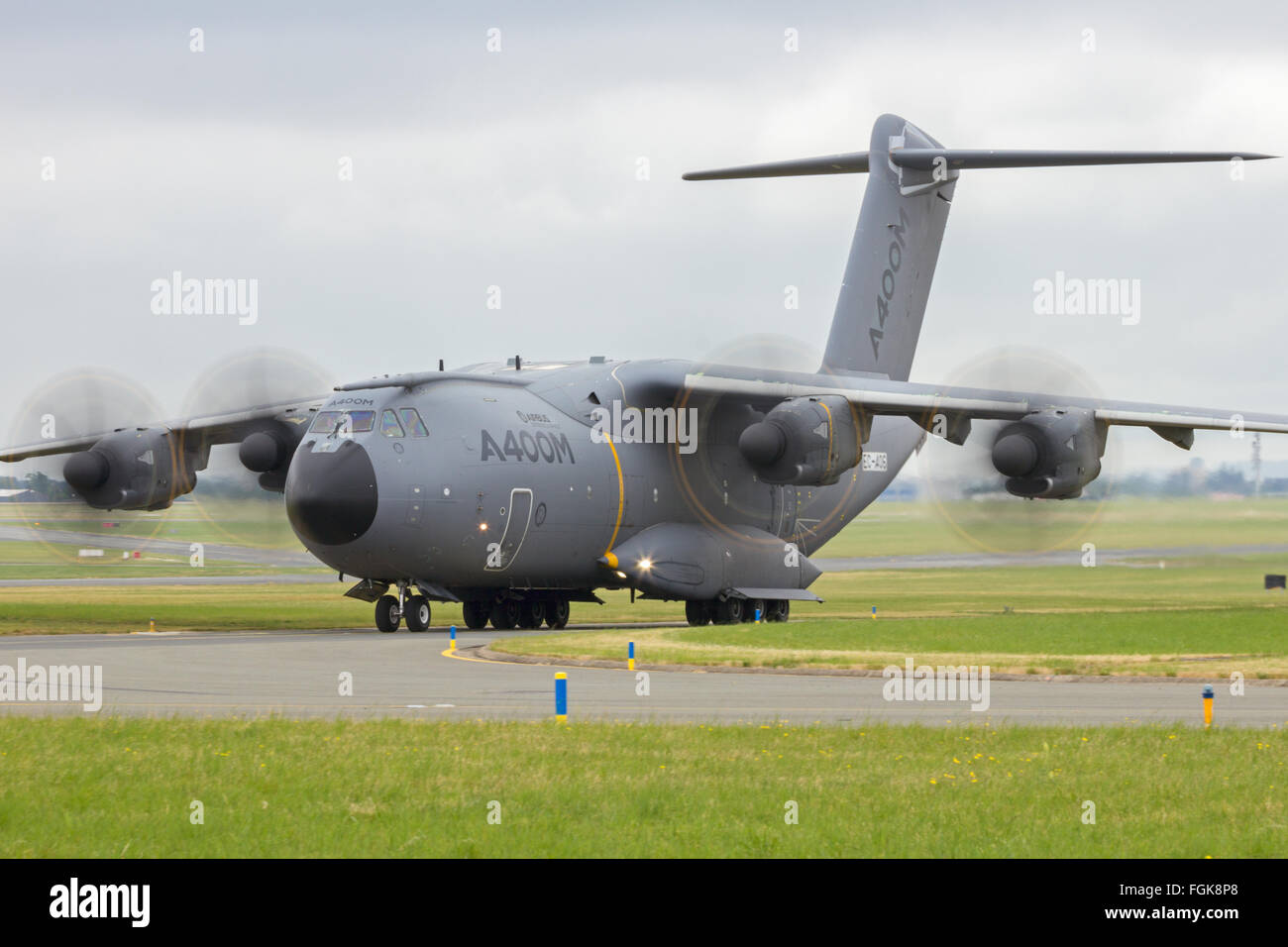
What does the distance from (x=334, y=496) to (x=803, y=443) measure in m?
9.58

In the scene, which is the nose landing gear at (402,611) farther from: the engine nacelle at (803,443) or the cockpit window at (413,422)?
the engine nacelle at (803,443)

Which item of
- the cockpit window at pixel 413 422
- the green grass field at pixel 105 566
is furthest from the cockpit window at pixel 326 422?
the green grass field at pixel 105 566

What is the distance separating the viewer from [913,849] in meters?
11.1

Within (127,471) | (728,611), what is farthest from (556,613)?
(127,471)

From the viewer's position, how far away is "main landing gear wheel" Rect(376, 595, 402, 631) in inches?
1366

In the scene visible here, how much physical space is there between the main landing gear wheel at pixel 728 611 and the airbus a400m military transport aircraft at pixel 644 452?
5cm

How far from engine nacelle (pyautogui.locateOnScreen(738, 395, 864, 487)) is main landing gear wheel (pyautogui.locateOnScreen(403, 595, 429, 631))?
7.29 meters

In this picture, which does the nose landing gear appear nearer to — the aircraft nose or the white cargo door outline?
the white cargo door outline

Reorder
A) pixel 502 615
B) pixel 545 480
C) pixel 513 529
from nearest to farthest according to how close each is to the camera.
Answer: pixel 513 529 → pixel 545 480 → pixel 502 615

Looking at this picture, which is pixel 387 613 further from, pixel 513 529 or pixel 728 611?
pixel 728 611

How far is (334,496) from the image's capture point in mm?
31516
